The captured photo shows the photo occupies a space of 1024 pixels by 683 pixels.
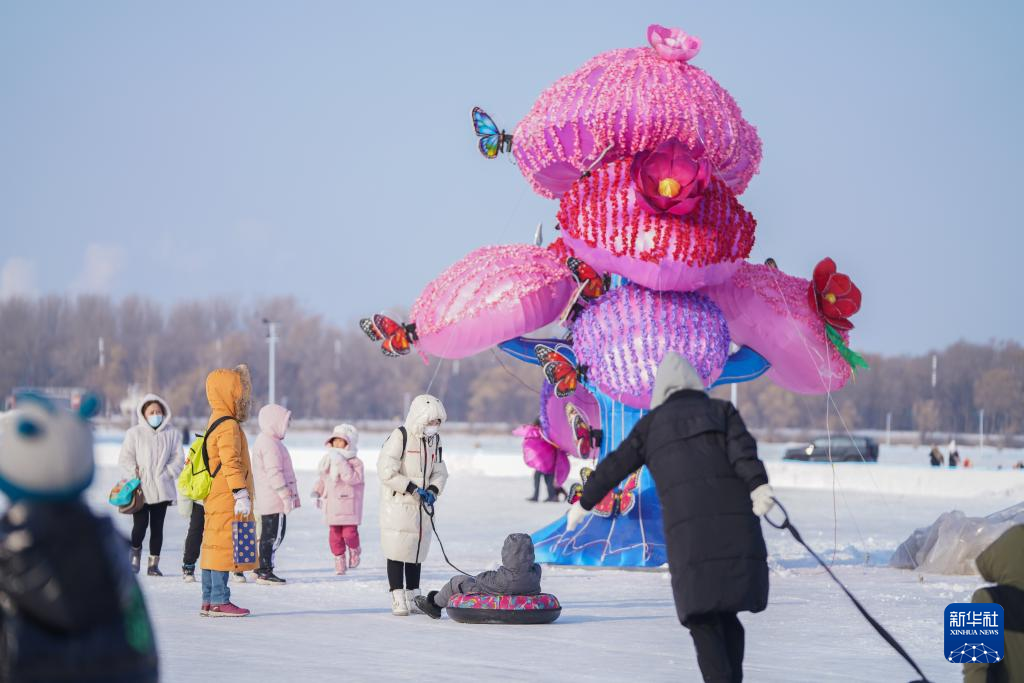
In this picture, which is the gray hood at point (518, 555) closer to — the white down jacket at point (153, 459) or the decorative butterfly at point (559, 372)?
the decorative butterfly at point (559, 372)

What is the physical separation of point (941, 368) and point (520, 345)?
280ft

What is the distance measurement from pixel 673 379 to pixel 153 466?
757cm

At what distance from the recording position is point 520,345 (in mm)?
13344

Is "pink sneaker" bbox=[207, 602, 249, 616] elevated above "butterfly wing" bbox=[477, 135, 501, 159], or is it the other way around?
"butterfly wing" bbox=[477, 135, 501, 159]

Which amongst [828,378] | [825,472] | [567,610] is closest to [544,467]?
[828,378]

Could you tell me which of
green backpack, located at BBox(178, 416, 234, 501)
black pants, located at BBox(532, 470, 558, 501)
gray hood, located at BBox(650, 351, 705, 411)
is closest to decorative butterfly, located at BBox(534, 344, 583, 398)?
green backpack, located at BBox(178, 416, 234, 501)

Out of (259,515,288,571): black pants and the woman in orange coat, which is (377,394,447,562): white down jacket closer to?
the woman in orange coat

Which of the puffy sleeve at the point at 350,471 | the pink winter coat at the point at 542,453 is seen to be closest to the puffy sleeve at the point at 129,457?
the puffy sleeve at the point at 350,471

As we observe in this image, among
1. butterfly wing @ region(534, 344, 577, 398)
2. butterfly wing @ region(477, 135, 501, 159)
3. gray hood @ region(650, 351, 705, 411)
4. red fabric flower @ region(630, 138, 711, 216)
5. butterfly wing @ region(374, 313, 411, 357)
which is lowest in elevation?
gray hood @ region(650, 351, 705, 411)

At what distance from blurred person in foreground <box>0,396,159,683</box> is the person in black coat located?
2734 mm

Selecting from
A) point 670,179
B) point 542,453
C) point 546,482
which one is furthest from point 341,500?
point 546,482

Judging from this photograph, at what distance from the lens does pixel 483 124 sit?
13367 millimetres

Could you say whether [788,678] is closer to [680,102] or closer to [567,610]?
[567,610]

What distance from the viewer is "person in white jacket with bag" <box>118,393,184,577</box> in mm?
12211
